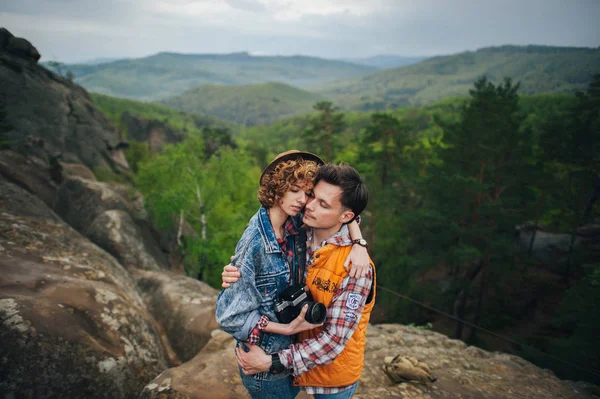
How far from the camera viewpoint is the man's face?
8.43ft

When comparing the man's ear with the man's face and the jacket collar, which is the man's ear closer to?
the man's face

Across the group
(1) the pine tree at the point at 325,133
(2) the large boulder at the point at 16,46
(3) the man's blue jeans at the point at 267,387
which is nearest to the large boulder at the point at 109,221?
(3) the man's blue jeans at the point at 267,387

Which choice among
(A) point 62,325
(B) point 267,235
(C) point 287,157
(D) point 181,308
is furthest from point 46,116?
(B) point 267,235

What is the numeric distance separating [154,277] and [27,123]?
12.9 meters

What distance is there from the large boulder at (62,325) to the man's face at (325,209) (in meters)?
4.70

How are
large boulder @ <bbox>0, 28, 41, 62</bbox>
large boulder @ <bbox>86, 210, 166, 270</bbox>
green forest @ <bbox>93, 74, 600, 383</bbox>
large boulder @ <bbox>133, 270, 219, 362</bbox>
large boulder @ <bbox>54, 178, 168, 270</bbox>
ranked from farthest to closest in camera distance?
large boulder @ <bbox>0, 28, 41, 62</bbox> → green forest @ <bbox>93, 74, 600, 383</bbox> → large boulder @ <bbox>54, 178, 168, 270</bbox> → large boulder @ <bbox>86, 210, 166, 270</bbox> → large boulder @ <bbox>133, 270, 219, 362</bbox>

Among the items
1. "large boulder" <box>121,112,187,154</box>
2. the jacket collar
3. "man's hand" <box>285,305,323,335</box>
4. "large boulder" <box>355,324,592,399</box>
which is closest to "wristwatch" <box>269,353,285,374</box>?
"man's hand" <box>285,305,323,335</box>

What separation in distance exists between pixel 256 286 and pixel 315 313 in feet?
1.73

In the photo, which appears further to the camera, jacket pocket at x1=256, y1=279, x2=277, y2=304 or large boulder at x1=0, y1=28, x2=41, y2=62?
large boulder at x1=0, y1=28, x2=41, y2=62

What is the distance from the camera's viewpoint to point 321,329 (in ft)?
8.96

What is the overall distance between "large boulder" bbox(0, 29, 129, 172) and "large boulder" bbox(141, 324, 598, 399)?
43.7ft

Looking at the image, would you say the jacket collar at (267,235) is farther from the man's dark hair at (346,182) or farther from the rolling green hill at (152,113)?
the rolling green hill at (152,113)

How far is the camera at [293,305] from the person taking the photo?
2465 millimetres

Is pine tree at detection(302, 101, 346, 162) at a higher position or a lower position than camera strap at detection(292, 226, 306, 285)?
higher
